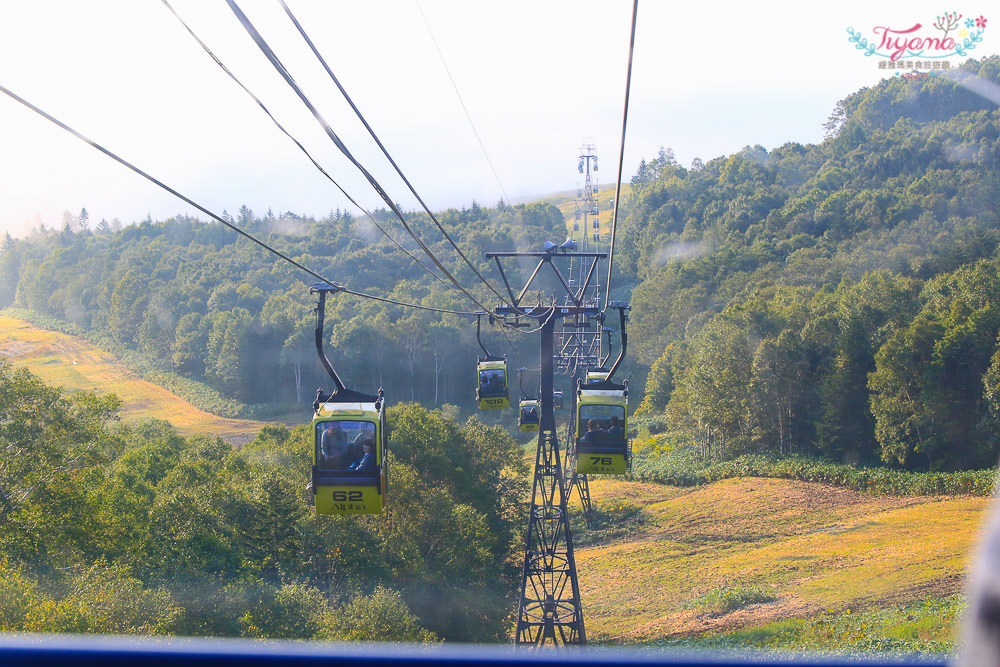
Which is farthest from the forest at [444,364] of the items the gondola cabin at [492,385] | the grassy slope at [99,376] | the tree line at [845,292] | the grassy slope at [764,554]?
the gondola cabin at [492,385]

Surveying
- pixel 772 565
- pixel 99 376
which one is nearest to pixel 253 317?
pixel 99 376

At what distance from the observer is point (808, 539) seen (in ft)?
86.1

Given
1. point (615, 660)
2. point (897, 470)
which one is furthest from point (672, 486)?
point (615, 660)

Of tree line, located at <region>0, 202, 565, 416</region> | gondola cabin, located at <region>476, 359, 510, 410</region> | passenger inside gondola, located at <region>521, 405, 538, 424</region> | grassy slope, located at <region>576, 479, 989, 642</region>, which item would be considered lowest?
grassy slope, located at <region>576, 479, 989, 642</region>

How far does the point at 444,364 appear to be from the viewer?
2542 inches

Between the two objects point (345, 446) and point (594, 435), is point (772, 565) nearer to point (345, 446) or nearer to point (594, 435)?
point (594, 435)

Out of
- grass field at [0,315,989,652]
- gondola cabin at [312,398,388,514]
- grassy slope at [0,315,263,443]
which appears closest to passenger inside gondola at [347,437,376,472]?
gondola cabin at [312,398,388,514]

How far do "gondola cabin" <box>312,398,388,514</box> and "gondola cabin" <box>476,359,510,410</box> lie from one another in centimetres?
860

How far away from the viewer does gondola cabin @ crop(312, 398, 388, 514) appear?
9.76m

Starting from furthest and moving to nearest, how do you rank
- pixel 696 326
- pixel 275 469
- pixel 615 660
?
pixel 696 326 → pixel 275 469 → pixel 615 660

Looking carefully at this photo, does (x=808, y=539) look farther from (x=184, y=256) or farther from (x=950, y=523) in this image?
(x=184, y=256)

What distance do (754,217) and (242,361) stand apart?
4650cm

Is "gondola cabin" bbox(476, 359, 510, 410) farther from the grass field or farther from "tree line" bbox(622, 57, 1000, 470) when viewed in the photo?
"tree line" bbox(622, 57, 1000, 470)

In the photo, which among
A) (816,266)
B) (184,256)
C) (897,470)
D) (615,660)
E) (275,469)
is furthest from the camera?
(184,256)
